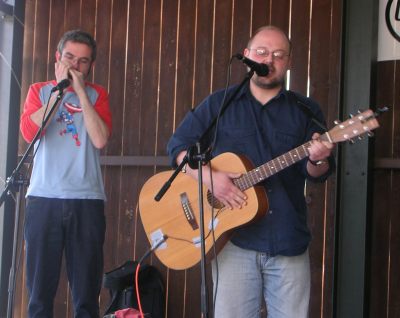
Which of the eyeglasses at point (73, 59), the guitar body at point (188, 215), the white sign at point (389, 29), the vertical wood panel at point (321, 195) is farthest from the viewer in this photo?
the vertical wood panel at point (321, 195)

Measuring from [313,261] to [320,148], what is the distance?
1508 millimetres

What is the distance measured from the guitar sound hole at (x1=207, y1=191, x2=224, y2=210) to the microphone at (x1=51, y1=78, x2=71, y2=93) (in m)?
0.89

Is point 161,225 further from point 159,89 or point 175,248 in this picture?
point 159,89

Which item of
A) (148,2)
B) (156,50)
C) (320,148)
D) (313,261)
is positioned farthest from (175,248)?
(148,2)

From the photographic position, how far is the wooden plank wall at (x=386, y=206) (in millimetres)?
3213

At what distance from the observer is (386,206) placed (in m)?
3.24

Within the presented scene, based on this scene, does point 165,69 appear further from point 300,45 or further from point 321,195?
point 321,195

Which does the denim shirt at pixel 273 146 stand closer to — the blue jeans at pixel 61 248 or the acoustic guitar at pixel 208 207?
the acoustic guitar at pixel 208 207

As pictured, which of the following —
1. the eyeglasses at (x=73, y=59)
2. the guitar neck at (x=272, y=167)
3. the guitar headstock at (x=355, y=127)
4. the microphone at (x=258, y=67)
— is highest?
the eyeglasses at (x=73, y=59)

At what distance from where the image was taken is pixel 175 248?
8.78 feet

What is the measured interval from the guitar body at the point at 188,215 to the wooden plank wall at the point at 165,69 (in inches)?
42.7

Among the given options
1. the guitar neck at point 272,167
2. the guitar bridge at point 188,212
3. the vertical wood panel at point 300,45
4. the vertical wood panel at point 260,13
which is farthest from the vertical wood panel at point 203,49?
the guitar neck at point 272,167

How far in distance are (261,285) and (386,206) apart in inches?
50.2

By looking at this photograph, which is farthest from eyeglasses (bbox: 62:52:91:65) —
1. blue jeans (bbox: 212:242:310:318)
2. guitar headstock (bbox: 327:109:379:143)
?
guitar headstock (bbox: 327:109:379:143)
